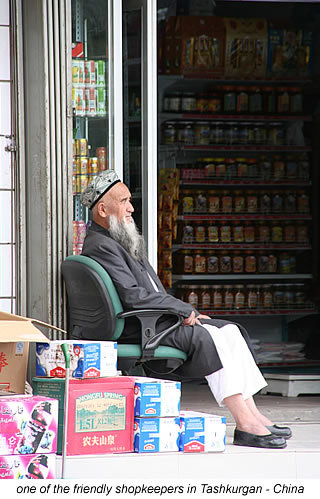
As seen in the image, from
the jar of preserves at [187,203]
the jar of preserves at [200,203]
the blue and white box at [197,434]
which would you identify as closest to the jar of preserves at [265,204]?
the jar of preserves at [200,203]

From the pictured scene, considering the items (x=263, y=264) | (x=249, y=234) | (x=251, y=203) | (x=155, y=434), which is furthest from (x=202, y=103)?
(x=155, y=434)

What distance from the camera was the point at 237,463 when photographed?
3992mm

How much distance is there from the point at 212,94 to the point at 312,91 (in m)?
0.83

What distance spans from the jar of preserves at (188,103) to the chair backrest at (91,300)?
8.47ft

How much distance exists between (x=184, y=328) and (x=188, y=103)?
2.88m

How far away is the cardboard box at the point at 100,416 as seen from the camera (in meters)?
3.80

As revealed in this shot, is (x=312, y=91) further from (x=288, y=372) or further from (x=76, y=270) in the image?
(x=76, y=270)

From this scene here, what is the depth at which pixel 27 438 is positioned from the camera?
10.7 ft

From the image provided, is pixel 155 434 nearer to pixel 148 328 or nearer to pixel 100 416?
pixel 100 416

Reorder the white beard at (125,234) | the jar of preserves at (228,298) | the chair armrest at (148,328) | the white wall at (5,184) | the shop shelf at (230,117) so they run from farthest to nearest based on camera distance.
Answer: the jar of preserves at (228,298)
the shop shelf at (230,117)
the white wall at (5,184)
the white beard at (125,234)
the chair armrest at (148,328)

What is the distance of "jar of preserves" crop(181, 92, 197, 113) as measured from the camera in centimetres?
677

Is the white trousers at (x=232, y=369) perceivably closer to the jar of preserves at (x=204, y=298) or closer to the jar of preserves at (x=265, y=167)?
the jar of preserves at (x=204, y=298)

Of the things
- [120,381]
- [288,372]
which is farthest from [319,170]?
[120,381]

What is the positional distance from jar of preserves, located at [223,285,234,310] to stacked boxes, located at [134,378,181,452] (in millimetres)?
2960
